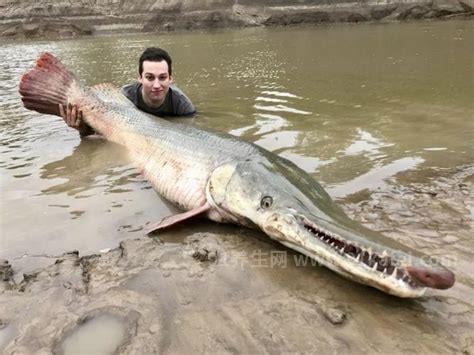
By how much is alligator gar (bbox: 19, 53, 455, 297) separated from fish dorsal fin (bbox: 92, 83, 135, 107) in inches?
0.5

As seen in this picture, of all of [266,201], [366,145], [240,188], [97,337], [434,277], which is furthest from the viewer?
[366,145]

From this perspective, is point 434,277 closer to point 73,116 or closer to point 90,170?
point 90,170

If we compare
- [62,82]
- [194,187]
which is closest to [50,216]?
[194,187]

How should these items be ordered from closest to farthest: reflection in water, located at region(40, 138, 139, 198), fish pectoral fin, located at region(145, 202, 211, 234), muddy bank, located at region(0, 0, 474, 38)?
fish pectoral fin, located at region(145, 202, 211, 234), reflection in water, located at region(40, 138, 139, 198), muddy bank, located at region(0, 0, 474, 38)

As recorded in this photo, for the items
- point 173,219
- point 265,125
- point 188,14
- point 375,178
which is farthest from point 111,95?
point 188,14

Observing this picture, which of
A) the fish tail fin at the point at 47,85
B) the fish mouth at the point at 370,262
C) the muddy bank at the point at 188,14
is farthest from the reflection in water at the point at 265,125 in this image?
the muddy bank at the point at 188,14

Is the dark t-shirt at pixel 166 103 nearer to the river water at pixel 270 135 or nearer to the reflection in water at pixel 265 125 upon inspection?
the river water at pixel 270 135

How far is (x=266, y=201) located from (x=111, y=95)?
2.87 m

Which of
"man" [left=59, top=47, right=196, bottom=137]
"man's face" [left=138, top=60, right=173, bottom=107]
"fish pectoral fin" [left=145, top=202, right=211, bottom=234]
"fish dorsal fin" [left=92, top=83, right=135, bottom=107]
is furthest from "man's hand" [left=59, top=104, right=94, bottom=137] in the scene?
"fish pectoral fin" [left=145, top=202, right=211, bottom=234]

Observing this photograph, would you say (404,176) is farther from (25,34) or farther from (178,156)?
(25,34)

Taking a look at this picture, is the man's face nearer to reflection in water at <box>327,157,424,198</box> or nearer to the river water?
the river water

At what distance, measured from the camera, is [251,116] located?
5789 mm

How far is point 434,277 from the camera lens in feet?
6.19

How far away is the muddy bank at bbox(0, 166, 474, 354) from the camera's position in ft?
6.50
